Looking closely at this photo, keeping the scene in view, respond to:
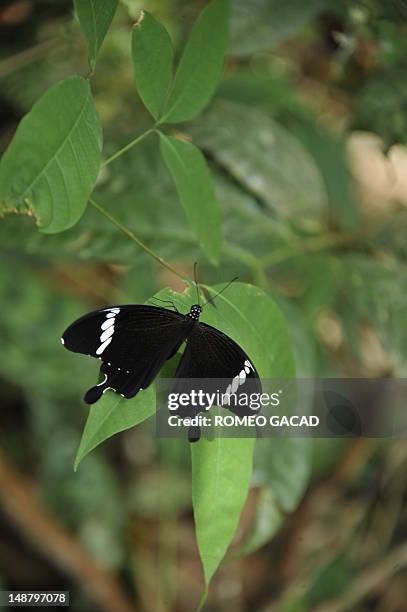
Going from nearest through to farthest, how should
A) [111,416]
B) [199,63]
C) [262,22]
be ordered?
[111,416] < [199,63] < [262,22]

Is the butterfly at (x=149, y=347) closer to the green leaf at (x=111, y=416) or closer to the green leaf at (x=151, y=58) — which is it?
the green leaf at (x=111, y=416)

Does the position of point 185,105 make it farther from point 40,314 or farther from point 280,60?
point 280,60

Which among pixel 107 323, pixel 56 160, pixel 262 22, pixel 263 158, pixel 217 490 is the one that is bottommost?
pixel 217 490

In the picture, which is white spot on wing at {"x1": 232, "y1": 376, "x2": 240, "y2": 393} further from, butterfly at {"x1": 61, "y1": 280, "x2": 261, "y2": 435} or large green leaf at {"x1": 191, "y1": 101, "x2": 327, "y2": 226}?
large green leaf at {"x1": 191, "y1": 101, "x2": 327, "y2": 226}

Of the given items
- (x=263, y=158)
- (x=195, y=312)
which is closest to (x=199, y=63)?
(x=195, y=312)

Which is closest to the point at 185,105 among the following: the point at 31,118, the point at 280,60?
the point at 31,118

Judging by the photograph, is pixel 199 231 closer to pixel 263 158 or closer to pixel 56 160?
pixel 56 160

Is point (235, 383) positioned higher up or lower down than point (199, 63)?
lower down

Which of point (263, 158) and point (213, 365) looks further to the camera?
point (263, 158)
